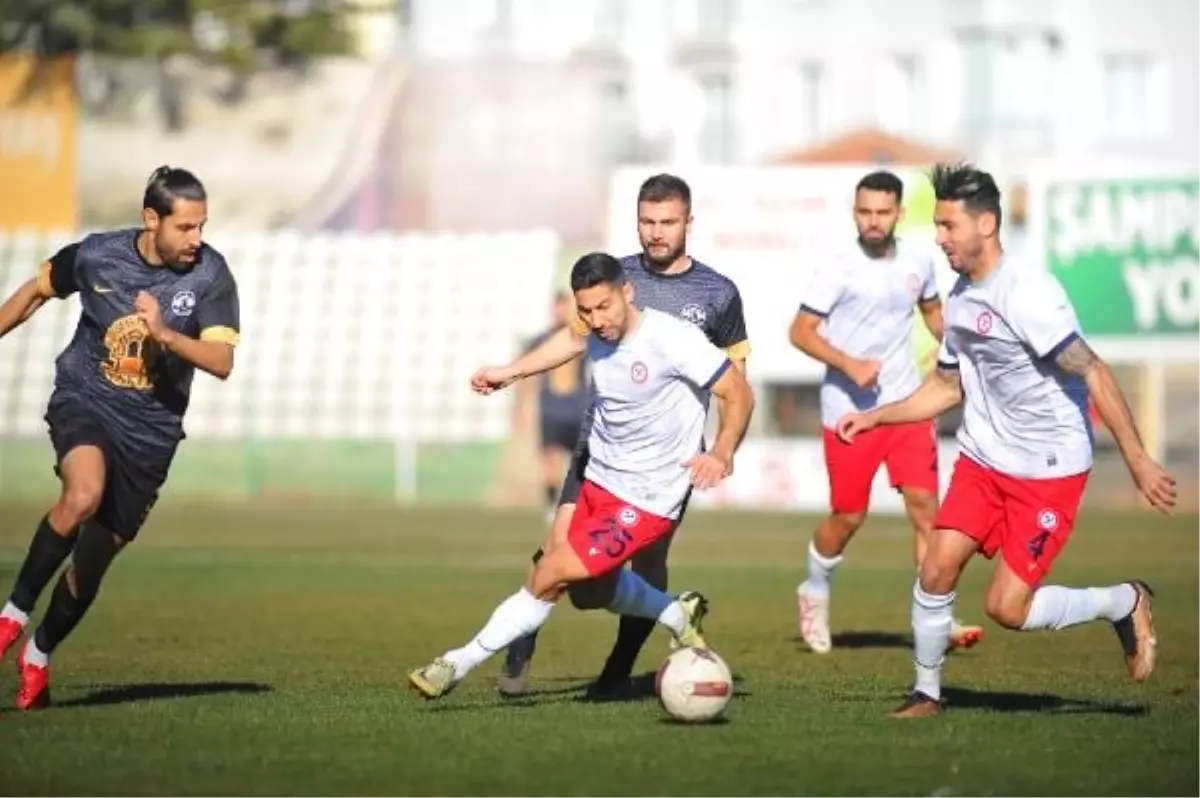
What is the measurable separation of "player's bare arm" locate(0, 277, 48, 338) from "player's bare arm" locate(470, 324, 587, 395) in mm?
2104

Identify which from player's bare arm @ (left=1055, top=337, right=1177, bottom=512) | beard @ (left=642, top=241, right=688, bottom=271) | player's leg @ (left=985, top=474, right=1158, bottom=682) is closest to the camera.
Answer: player's bare arm @ (left=1055, top=337, right=1177, bottom=512)

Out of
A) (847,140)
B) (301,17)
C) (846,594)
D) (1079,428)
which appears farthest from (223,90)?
(1079,428)

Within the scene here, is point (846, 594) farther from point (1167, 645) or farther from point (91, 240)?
point (91, 240)

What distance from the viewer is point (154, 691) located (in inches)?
512

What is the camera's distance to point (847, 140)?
140 ft

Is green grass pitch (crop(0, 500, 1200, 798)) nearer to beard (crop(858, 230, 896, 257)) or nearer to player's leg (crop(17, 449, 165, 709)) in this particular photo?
player's leg (crop(17, 449, 165, 709))

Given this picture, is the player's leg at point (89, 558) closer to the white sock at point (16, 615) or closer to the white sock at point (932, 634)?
the white sock at point (16, 615)

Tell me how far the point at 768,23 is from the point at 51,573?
5849cm

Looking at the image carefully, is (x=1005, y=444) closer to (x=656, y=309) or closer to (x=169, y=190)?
(x=656, y=309)

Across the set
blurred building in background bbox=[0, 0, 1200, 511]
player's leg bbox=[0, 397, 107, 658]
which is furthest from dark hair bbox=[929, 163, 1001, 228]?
blurred building in background bbox=[0, 0, 1200, 511]

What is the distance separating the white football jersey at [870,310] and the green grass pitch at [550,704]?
5.11ft

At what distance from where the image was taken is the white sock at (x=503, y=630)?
11.5 metres

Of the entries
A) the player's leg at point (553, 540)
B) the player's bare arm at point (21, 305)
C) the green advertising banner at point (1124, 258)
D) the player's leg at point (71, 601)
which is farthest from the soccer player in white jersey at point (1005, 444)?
the green advertising banner at point (1124, 258)

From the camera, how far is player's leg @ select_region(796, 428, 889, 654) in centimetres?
1557
